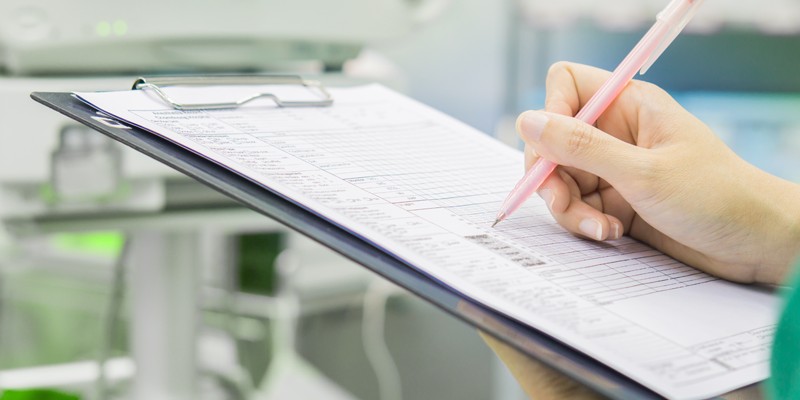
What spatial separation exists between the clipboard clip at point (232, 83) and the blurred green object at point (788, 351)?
331 mm

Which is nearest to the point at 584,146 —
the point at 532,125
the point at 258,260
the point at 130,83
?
the point at 532,125

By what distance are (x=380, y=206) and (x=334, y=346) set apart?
4.36 feet

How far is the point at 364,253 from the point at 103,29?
1.37 ft

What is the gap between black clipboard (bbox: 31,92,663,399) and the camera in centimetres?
30

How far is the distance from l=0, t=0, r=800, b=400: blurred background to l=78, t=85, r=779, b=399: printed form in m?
0.22

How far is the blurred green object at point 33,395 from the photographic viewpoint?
570 millimetres

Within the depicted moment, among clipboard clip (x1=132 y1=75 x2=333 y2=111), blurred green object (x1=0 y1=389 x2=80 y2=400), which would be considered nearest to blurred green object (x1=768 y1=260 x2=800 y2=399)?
clipboard clip (x1=132 y1=75 x2=333 y2=111)

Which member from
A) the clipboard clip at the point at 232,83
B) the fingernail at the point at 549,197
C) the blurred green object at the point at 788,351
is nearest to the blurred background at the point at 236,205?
the clipboard clip at the point at 232,83

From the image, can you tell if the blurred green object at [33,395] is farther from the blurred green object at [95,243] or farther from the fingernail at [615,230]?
the blurred green object at [95,243]

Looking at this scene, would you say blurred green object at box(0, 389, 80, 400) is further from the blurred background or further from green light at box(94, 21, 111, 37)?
green light at box(94, 21, 111, 37)

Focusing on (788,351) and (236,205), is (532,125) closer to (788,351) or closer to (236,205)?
(788,351)

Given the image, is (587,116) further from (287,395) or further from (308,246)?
(308,246)

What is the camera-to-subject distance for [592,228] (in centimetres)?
43

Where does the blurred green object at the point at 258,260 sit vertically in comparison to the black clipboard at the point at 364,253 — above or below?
below
